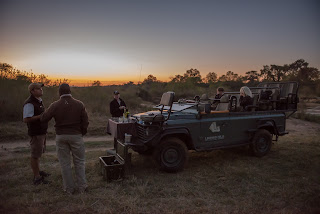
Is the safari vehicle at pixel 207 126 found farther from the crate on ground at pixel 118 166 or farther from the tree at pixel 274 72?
the tree at pixel 274 72

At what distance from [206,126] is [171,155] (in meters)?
1.23

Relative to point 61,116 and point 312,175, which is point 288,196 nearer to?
point 312,175

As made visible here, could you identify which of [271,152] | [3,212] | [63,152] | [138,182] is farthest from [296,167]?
[3,212]

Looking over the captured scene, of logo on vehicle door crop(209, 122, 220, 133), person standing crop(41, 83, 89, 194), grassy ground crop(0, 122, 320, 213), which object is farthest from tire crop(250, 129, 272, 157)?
person standing crop(41, 83, 89, 194)

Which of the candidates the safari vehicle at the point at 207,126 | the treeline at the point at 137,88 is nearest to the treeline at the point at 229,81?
the treeline at the point at 137,88

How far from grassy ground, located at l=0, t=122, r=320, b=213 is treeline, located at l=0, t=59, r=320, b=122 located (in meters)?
8.35

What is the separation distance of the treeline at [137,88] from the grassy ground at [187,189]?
8353 mm

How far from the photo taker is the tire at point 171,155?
578cm

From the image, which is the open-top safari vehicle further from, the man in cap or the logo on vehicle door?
the man in cap

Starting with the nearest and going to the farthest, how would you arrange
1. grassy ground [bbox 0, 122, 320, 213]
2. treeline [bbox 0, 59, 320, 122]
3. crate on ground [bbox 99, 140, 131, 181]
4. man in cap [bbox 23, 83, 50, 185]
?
grassy ground [bbox 0, 122, 320, 213] → man in cap [bbox 23, 83, 50, 185] → crate on ground [bbox 99, 140, 131, 181] → treeline [bbox 0, 59, 320, 122]

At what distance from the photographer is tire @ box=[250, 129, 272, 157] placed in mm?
7148

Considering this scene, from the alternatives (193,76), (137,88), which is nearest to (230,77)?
(193,76)

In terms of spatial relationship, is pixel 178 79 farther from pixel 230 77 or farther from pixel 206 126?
pixel 206 126

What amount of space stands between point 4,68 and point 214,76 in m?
36.1
